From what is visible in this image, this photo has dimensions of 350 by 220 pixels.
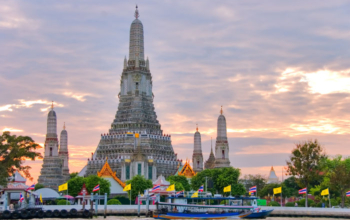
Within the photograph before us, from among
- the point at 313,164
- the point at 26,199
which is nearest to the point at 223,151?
the point at 313,164

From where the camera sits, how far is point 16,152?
79.1 m

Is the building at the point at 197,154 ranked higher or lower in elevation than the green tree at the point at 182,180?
higher

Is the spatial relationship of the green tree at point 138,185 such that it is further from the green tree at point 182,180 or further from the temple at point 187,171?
the temple at point 187,171

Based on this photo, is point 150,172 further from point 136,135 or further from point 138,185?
point 138,185

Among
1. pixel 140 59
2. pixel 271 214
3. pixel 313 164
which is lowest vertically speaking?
pixel 271 214

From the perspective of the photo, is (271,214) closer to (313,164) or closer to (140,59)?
(313,164)

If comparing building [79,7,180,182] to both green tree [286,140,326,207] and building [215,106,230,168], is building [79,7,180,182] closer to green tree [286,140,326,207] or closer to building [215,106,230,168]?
building [215,106,230,168]

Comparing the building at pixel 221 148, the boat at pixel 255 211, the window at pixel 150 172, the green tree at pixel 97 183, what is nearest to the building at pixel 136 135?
the window at pixel 150 172

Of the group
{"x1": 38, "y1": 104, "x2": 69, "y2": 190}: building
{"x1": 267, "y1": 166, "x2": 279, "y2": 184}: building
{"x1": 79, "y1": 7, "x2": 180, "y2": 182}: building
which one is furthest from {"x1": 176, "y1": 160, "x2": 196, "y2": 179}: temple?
{"x1": 267, "y1": 166, "x2": 279, "y2": 184}: building

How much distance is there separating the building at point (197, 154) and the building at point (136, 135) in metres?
5.42

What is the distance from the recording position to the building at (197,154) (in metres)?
139

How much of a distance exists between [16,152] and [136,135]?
51.1m

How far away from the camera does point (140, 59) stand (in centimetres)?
13950

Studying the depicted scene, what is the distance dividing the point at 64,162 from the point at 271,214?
7155 cm
